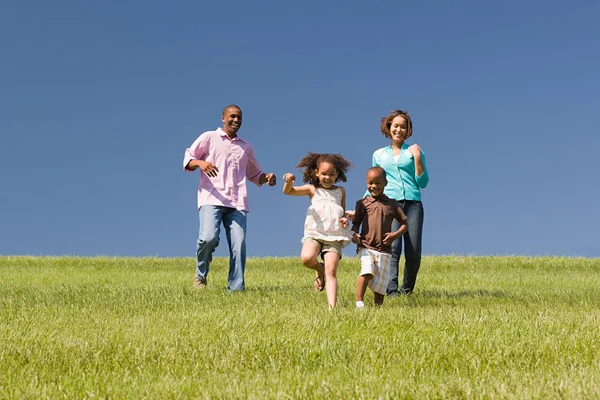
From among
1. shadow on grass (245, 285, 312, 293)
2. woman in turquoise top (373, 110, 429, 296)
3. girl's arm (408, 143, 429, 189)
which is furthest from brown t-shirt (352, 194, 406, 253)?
shadow on grass (245, 285, 312, 293)

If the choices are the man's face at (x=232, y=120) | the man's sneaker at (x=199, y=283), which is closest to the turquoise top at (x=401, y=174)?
the man's face at (x=232, y=120)

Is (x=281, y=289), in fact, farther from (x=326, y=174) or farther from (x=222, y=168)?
(x=326, y=174)

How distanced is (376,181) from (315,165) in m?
0.92

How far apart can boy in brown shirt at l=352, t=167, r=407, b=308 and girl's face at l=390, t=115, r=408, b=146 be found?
1.66 m

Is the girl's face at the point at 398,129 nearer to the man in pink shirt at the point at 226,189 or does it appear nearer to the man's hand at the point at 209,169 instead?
the man in pink shirt at the point at 226,189

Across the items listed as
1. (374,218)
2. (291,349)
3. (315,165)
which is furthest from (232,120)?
(291,349)

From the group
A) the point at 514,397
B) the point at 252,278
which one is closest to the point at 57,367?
the point at 514,397

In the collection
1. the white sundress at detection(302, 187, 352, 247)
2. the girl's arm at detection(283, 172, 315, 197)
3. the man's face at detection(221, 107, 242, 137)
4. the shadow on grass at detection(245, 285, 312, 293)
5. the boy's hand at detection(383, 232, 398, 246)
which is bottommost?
the shadow on grass at detection(245, 285, 312, 293)

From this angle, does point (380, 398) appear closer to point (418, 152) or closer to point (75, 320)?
point (75, 320)

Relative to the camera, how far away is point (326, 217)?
795 cm

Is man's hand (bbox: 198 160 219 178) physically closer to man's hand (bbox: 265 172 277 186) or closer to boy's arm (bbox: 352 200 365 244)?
man's hand (bbox: 265 172 277 186)

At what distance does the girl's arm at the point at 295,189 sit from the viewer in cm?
805

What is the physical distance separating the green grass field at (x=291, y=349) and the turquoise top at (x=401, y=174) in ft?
4.83

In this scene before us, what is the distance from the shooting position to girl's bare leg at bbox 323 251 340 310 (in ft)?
25.1
